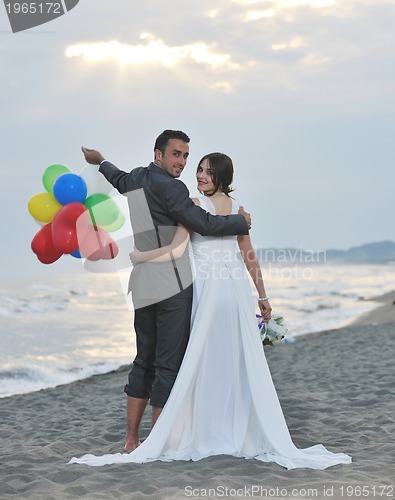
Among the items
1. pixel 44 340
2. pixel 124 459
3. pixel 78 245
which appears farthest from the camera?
pixel 44 340

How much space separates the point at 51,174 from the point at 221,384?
6.33ft

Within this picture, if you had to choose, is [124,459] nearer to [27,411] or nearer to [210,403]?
[210,403]

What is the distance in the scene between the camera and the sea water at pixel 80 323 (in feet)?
33.7

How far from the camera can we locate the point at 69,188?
4730 mm

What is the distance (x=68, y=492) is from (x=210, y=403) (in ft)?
3.58

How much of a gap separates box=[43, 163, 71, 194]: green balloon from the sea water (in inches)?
39.5

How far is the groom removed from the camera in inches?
173

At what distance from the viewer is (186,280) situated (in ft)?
14.8

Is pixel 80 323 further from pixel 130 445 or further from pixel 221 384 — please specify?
pixel 221 384

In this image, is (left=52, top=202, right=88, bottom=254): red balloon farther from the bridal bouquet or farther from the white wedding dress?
the bridal bouquet

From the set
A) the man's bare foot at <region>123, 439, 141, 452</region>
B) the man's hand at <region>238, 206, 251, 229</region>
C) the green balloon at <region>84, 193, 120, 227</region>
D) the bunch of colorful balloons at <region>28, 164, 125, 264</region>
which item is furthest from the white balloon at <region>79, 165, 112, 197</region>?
the man's bare foot at <region>123, 439, 141, 452</region>

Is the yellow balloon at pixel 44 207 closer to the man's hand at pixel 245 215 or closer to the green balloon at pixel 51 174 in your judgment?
the green balloon at pixel 51 174

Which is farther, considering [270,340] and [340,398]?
[340,398]

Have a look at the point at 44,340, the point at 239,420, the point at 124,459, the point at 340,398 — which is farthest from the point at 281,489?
the point at 44,340
